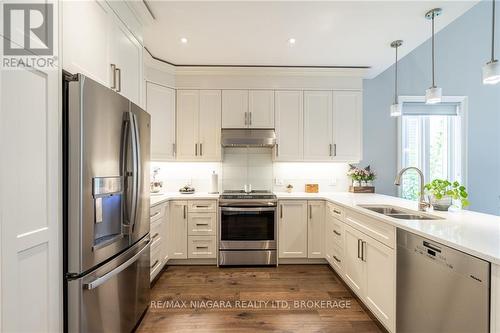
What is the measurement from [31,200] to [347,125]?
3523 mm

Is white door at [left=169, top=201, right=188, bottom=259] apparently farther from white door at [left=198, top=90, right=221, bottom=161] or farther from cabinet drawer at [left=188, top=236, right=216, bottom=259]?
white door at [left=198, top=90, right=221, bottom=161]

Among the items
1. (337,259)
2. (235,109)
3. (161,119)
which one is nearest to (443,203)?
(337,259)

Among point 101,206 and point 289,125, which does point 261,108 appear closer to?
point 289,125

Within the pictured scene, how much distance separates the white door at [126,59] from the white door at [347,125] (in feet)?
8.63

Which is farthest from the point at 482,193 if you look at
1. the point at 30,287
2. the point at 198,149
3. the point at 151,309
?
the point at 30,287

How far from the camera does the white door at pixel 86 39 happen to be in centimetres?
127

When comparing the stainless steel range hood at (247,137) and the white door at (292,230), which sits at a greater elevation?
the stainless steel range hood at (247,137)

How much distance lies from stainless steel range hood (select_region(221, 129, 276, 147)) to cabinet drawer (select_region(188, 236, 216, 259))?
1.30m

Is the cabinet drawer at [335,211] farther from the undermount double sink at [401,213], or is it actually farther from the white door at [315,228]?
the undermount double sink at [401,213]

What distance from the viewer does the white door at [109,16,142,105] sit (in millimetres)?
1719

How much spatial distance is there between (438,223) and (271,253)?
195cm

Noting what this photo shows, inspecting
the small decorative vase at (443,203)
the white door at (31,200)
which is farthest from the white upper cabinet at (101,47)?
the small decorative vase at (443,203)

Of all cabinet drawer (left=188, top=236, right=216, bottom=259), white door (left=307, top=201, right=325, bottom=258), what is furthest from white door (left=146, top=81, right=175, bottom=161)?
white door (left=307, top=201, right=325, bottom=258)

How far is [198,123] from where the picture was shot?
345cm
